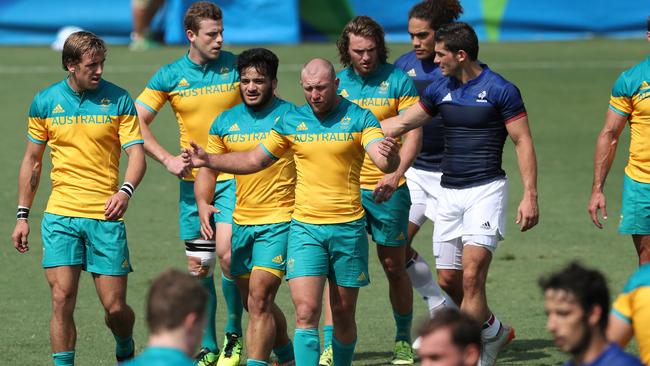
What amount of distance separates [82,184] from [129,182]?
33cm

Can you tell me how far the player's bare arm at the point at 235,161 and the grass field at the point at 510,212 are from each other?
77.9 inches

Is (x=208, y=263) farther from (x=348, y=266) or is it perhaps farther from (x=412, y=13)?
(x=412, y=13)

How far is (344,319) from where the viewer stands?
29.9 ft

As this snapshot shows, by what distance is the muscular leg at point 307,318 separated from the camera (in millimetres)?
8719

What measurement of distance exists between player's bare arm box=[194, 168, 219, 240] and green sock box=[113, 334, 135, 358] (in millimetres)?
939

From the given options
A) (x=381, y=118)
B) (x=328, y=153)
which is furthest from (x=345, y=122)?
(x=381, y=118)

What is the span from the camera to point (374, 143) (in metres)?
8.72

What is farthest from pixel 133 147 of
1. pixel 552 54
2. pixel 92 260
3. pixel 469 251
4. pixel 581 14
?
pixel 581 14

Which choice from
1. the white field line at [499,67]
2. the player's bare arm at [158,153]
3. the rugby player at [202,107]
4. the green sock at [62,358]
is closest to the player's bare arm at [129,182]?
the player's bare arm at [158,153]

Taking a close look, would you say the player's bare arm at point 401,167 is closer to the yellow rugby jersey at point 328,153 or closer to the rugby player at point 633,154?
the yellow rugby jersey at point 328,153

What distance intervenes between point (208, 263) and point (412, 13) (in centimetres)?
260

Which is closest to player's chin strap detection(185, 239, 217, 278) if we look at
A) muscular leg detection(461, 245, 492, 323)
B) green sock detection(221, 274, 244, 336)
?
green sock detection(221, 274, 244, 336)

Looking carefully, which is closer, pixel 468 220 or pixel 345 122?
pixel 345 122

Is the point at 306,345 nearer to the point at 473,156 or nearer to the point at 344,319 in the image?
the point at 344,319
